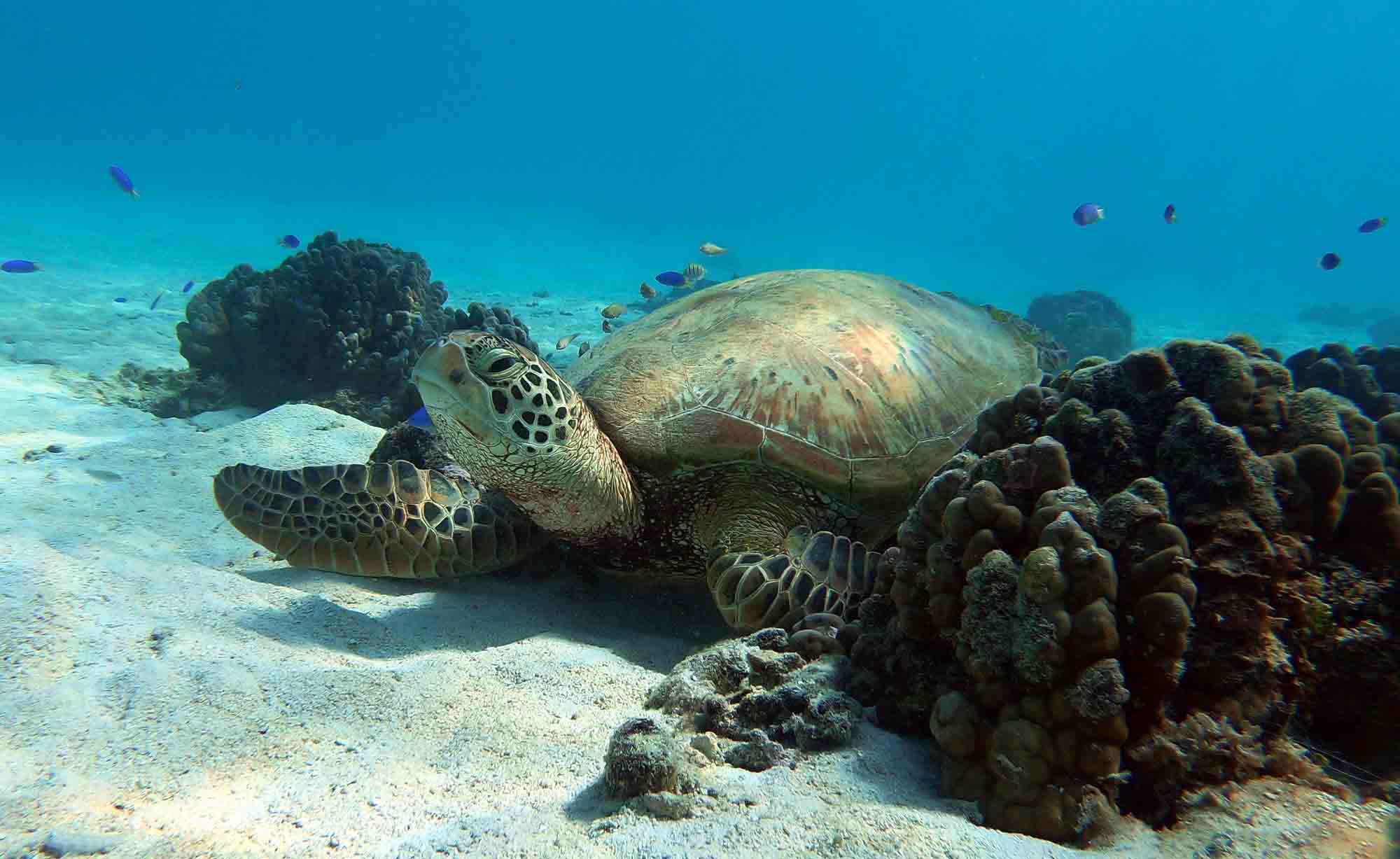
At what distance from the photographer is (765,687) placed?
211 centimetres

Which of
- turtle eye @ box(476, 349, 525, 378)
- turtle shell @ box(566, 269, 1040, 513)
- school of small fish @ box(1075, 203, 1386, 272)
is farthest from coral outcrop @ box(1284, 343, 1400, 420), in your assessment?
school of small fish @ box(1075, 203, 1386, 272)

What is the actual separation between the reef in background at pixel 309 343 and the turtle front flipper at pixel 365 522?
13.2ft

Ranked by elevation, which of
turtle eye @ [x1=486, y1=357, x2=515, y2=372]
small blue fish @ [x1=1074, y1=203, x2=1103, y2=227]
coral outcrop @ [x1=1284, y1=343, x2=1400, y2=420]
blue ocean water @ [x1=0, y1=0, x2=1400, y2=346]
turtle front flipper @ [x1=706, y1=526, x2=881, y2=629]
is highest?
blue ocean water @ [x1=0, y1=0, x2=1400, y2=346]

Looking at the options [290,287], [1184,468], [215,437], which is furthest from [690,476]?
[290,287]

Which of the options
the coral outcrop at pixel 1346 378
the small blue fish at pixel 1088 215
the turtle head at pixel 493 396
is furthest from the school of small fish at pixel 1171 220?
the turtle head at pixel 493 396

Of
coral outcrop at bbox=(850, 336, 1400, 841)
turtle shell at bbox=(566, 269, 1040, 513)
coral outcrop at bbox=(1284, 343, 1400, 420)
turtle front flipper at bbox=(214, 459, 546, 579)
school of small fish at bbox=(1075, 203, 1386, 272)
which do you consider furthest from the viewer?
school of small fish at bbox=(1075, 203, 1386, 272)

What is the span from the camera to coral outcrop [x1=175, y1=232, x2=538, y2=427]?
7.33 meters

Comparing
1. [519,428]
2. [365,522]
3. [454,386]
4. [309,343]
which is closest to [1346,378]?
[519,428]

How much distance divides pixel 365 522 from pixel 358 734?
1.54m

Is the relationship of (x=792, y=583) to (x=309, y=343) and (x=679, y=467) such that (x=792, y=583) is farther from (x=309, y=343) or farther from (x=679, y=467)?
(x=309, y=343)

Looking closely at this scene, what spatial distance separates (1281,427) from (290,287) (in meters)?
8.93

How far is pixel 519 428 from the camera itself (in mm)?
2814

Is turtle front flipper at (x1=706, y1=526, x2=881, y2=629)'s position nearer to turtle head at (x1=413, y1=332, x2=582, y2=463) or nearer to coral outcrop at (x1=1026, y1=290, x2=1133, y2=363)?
turtle head at (x1=413, y1=332, x2=582, y2=463)

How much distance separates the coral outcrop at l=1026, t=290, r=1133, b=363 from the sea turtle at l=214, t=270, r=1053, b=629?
1444 centimetres
